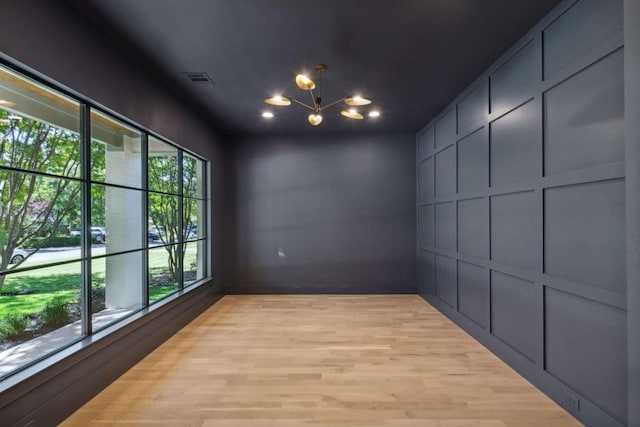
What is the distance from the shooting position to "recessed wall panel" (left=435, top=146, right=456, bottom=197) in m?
4.33

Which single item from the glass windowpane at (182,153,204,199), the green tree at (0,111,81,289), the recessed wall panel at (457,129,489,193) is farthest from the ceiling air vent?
the recessed wall panel at (457,129,489,193)

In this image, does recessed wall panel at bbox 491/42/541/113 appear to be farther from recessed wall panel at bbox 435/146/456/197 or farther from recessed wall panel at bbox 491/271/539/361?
recessed wall panel at bbox 491/271/539/361

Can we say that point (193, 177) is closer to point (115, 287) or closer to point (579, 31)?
point (115, 287)

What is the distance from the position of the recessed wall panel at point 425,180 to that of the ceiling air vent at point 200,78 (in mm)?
3581

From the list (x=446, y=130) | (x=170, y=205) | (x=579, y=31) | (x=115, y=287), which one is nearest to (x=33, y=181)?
(x=115, y=287)

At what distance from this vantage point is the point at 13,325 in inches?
83.0

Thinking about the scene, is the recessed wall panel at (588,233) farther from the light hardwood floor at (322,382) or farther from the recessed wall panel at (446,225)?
the recessed wall panel at (446,225)

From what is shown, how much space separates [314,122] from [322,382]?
268cm

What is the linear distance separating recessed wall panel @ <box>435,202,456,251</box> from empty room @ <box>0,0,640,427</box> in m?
0.04

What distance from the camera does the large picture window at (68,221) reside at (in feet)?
6.77

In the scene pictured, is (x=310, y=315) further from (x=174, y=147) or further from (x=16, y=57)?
(x=16, y=57)

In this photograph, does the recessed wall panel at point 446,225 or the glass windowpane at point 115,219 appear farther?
the recessed wall panel at point 446,225

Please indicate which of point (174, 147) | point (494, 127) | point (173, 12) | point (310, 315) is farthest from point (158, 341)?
point (494, 127)

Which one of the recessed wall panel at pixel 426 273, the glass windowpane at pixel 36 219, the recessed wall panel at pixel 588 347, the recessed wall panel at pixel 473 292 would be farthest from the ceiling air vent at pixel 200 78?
the recessed wall panel at pixel 426 273
